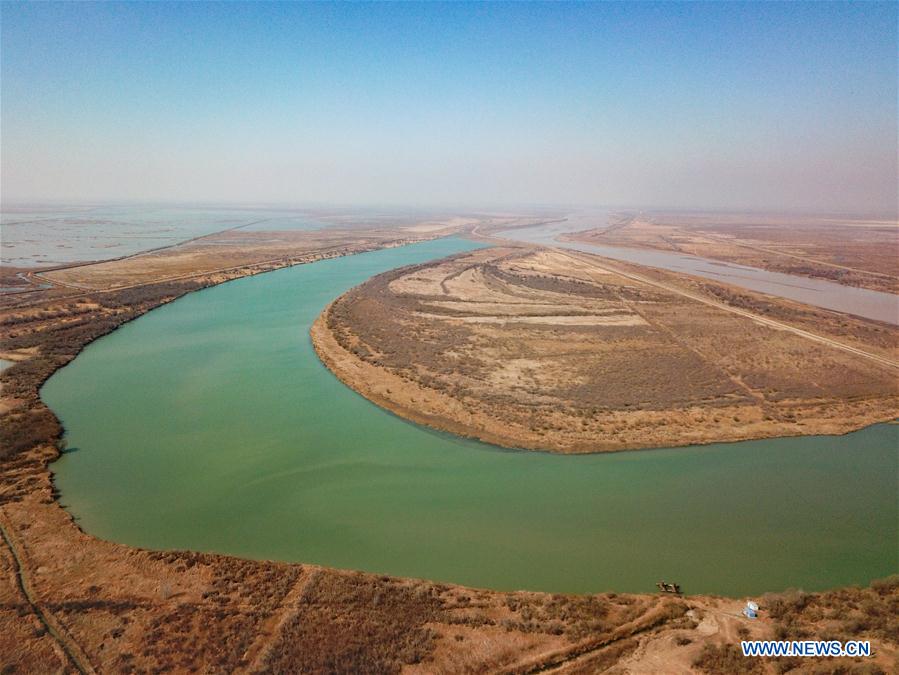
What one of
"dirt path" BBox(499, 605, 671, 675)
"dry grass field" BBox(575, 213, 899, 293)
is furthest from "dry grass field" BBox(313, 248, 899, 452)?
"dry grass field" BBox(575, 213, 899, 293)

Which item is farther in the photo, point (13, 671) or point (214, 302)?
point (214, 302)

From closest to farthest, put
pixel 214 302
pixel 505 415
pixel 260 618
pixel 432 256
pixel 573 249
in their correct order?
pixel 260 618
pixel 505 415
pixel 214 302
pixel 432 256
pixel 573 249

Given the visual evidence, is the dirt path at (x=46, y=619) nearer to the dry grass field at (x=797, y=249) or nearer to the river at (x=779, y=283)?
the river at (x=779, y=283)

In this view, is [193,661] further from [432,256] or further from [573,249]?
[573,249]

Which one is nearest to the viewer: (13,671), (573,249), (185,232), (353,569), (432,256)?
(13,671)

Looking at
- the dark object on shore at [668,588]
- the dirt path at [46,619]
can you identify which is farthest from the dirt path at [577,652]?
the dirt path at [46,619]

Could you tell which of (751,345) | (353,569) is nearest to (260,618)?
(353,569)
